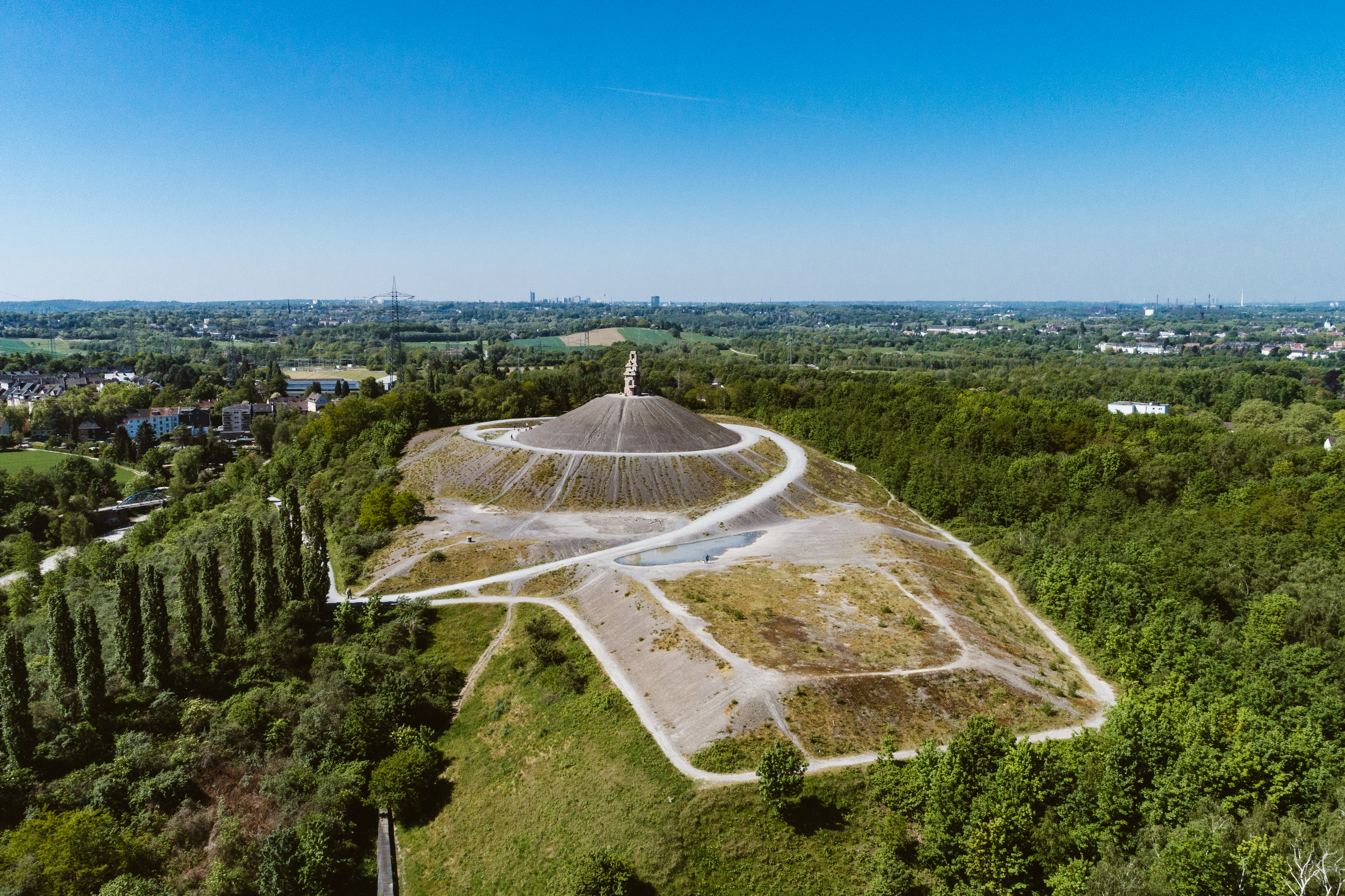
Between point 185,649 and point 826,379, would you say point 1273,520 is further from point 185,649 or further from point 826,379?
point 826,379

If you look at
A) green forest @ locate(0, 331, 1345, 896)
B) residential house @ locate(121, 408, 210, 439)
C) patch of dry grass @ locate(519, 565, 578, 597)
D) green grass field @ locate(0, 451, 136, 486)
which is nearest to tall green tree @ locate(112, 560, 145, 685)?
green forest @ locate(0, 331, 1345, 896)

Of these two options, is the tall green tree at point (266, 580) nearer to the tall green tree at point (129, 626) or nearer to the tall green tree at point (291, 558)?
the tall green tree at point (291, 558)

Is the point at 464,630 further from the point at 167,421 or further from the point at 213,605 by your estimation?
the point at 167,421

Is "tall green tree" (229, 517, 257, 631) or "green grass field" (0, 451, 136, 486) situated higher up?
"tall green tree" (229, 517, 257, 631)

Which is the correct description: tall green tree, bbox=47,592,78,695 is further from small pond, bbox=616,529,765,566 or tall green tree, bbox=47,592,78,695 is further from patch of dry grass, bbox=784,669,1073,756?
patch of dry grass, bbox=784,669,1073,756

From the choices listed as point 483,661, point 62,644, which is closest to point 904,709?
point 483,661

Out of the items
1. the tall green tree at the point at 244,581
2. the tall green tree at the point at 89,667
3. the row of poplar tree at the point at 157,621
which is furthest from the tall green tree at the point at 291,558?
the tall green tree at the point at 89,667

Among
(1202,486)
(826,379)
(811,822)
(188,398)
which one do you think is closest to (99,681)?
(811,822)
